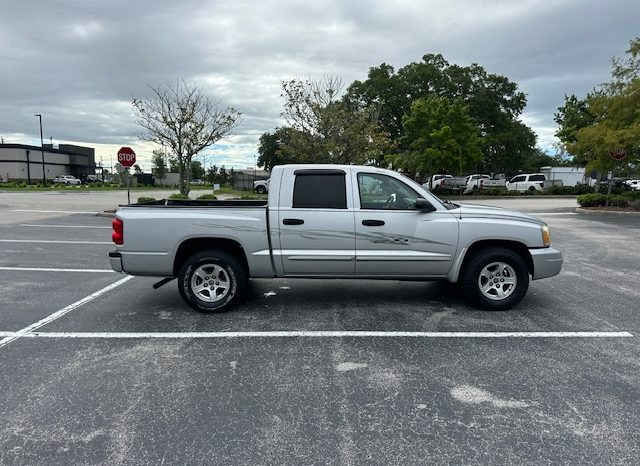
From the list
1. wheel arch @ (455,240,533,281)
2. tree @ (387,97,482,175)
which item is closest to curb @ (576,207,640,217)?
tree @ (387,97,482,175)

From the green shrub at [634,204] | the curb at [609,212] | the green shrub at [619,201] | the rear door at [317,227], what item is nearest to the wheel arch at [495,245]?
the rear door at [317,227]

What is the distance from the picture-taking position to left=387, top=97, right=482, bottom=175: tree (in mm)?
32125

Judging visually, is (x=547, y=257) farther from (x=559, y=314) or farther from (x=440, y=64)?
(x=440, y=64)

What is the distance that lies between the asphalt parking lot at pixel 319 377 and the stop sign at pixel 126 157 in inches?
484

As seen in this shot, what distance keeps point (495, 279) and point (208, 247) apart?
3558 millimetres

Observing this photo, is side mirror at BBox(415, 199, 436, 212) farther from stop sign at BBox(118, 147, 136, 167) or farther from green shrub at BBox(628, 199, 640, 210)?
green shrub at BBox(628, 199, 640, 210)

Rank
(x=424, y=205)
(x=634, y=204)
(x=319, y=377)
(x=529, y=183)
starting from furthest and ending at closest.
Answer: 1. (x=529, y=183)
2. (x=634, y=204)
3. (x=424, y=205)
4. (x=319, y=377)

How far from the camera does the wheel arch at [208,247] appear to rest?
17.7 ft

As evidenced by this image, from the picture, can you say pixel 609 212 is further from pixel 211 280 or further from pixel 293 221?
pixel 211 280

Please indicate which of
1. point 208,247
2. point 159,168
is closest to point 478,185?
point 208,247

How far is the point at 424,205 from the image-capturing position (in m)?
5.20

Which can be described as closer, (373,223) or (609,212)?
(373,223)

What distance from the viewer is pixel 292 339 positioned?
4531 millimetres

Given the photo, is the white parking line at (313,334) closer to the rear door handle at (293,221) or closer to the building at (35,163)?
the rear door handle at (293,221)
